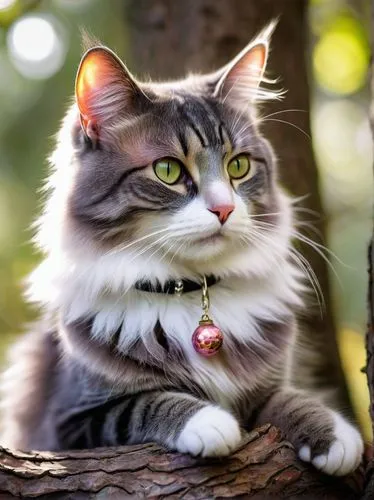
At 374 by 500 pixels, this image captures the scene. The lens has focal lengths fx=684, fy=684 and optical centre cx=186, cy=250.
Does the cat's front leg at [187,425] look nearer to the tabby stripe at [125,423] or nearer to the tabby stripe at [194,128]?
the tabby stripe at [125,423]

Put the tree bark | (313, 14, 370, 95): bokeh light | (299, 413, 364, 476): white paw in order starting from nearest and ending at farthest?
the tree bark, (299, 413, 364, 476): white paw, (313, 14, 370, 95): bokeh light

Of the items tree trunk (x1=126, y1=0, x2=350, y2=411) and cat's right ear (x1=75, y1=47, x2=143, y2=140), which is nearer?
cat's right ear (x1=75, y1=47, x2=143, y2=140)

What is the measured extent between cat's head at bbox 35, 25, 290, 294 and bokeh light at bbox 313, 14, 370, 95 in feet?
5.29

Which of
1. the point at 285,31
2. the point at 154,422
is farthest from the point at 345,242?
the point at 154,422

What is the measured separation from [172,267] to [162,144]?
1.01 feet

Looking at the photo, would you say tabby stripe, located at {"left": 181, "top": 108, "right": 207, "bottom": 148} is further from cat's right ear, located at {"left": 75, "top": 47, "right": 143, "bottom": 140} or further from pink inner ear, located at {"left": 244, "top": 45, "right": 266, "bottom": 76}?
pink inner ear, located at {"left": 244, "top": 45, "right": 266, "bottom": 76}

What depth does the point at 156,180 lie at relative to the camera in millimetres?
1679

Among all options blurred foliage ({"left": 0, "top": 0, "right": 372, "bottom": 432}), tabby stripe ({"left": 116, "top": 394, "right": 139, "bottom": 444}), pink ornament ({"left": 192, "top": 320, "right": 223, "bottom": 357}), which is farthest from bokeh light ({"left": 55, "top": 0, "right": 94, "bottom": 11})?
tabby stripe ({"left": 116, "top": 394, "right": 139, "bottom": 444})

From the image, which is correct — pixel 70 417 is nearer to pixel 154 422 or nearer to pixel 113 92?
pixel 154 422

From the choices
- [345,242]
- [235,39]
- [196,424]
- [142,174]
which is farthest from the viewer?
[345,242]

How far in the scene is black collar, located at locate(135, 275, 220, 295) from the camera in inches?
68.3

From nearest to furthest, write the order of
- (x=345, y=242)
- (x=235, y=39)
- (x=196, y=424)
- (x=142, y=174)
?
(x=196, y=424), (x=142, y=174), (x=235, y=39), (x=345, y=242)

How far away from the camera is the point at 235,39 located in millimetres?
2494

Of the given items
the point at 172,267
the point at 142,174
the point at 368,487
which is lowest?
the point at 368,487
